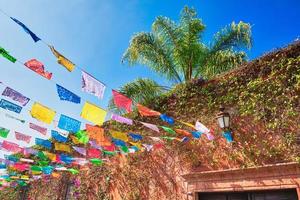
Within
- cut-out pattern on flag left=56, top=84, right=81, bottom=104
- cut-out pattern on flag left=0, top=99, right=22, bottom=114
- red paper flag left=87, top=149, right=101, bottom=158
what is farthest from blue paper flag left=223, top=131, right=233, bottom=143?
red paper flag left=87, top=149, right=101, bottom=158

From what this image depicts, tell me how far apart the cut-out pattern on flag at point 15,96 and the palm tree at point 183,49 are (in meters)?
4.64

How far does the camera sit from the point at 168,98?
27.5ft

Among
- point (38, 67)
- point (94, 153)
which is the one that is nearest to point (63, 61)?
point (38, 67)

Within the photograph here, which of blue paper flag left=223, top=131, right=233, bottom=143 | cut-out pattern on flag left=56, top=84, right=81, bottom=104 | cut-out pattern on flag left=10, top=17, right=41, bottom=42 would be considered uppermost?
cut-out pattern on flag left=10, top=17, right=41, bottom=42

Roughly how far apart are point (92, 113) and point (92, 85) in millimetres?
593

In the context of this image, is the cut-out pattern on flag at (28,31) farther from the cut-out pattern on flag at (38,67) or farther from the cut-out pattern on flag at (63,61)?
the cut-out pattern on flag at (38,67)

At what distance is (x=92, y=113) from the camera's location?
5.89 m

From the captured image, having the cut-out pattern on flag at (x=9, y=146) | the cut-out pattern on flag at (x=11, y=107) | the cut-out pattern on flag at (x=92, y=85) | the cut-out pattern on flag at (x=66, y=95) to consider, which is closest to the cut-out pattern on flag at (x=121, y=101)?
the cut-out pattern on flag at (x=92, y=85)

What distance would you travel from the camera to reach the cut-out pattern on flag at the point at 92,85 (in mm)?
5680

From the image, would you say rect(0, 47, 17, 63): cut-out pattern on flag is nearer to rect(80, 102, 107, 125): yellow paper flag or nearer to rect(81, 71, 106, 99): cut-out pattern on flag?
rect(81, 71, 106, 99): cut-out pattern on flag

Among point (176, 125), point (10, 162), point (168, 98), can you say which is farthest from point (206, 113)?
point (10, 162)

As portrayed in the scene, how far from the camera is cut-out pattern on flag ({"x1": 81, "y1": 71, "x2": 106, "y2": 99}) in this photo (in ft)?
18.6

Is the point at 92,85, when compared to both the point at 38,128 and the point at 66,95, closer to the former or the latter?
the point at 66,95

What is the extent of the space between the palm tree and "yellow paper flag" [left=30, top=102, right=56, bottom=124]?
13.9ft
